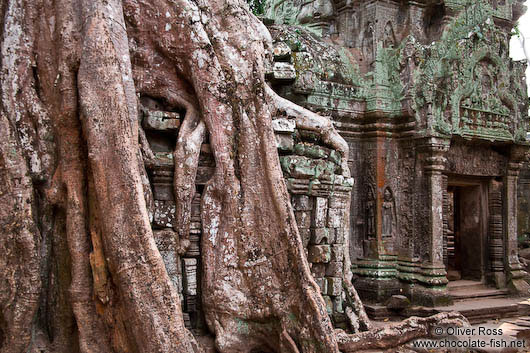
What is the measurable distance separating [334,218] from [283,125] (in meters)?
1.08

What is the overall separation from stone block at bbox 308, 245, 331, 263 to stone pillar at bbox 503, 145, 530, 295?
4.97 metres

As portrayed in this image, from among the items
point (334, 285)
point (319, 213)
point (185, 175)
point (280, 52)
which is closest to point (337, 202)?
point (319, 213)

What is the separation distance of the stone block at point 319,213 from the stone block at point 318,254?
21 cm

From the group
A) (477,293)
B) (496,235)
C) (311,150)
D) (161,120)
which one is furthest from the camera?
(496,235)

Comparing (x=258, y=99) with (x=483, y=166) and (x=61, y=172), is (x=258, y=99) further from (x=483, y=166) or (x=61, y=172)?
(x=483, y=166)

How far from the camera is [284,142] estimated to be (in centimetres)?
532

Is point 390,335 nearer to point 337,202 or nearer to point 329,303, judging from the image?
point 329,303

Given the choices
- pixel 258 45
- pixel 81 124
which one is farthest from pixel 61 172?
pixel 258 45

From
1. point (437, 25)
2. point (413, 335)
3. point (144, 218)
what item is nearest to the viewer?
point (144, 218)

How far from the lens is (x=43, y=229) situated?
13.4ft

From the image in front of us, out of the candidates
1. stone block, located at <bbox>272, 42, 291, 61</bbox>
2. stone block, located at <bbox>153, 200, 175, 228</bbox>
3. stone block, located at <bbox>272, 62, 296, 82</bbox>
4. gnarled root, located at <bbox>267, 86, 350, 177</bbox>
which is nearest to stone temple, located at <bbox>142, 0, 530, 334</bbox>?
stone block, located at <bbox>272, 42, 291, 61</bbox>

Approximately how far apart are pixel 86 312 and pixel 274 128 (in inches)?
92.1

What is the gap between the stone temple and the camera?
26.2ft

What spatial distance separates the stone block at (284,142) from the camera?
529 centimetres
